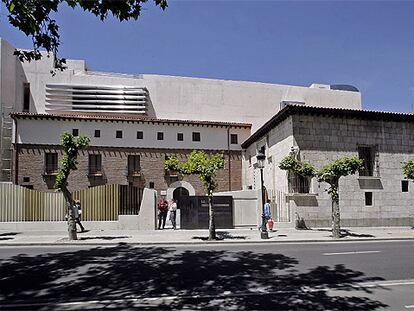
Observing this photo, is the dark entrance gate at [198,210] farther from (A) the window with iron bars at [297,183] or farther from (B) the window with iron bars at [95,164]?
(B) the window with iron bars at [95,164]

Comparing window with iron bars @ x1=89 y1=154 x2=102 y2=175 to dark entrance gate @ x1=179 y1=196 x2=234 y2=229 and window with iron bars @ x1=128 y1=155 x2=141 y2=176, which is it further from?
dark entrance gate @ x1=179 y1=196 x2=234 y2=229

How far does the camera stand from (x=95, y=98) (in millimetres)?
34500

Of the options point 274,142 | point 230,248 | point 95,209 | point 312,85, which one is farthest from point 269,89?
point 230,248

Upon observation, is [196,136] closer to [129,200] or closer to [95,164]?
[95,164]

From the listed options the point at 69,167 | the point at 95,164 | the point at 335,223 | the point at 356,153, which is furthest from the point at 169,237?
the point at 95,164

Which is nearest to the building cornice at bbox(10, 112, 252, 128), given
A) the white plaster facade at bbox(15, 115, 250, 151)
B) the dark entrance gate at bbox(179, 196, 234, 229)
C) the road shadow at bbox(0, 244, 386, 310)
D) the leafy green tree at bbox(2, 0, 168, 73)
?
the white plaster facade at bbox(15, 115, 250, 151)

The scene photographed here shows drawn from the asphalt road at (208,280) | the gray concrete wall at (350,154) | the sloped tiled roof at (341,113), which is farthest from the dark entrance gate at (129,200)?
the sloped tiled roof at (341,113)

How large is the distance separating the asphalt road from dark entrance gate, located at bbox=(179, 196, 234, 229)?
295 inches

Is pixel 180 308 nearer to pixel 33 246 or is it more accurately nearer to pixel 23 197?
pixel 33 246

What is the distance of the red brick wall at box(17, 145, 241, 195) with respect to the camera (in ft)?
93.4

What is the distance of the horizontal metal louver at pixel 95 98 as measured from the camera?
3347cm

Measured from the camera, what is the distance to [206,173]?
1530cm

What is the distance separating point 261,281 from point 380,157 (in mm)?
17478

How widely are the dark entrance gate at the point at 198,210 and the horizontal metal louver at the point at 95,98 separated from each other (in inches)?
678
